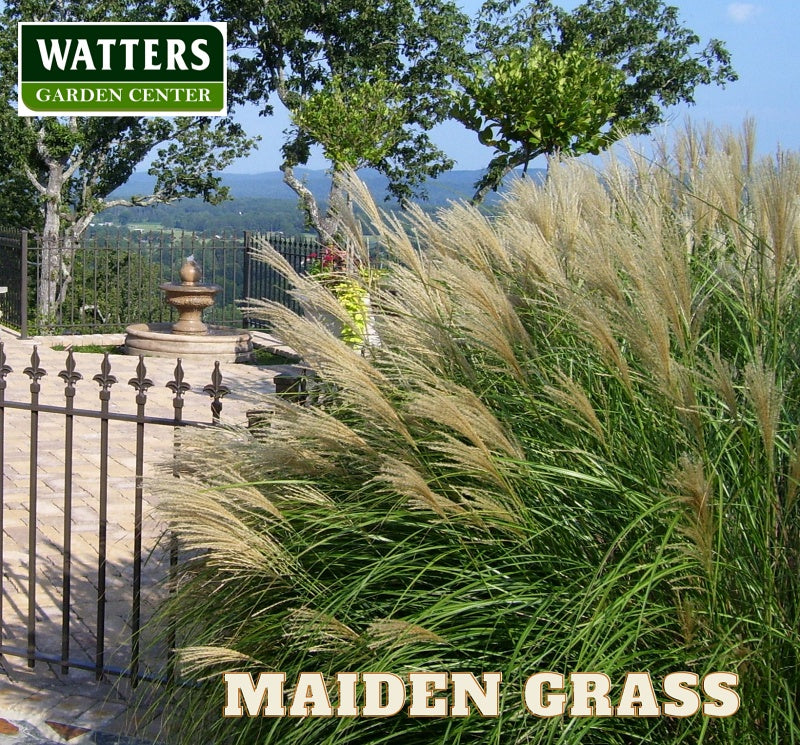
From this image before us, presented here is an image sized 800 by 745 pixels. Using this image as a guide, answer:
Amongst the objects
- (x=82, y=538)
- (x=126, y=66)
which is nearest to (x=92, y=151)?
(x=126, y=66)

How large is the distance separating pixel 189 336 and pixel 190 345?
21cm

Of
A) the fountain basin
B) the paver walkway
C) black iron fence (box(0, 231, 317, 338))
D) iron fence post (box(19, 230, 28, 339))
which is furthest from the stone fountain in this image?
the paver walkway

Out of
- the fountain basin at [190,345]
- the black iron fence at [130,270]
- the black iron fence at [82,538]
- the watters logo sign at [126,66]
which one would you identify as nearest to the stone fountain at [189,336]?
the fountain basin at [190,345]

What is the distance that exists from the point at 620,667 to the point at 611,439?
1.72 ft

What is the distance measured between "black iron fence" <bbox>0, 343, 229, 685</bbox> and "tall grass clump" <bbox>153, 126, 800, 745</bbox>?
1.75 feet

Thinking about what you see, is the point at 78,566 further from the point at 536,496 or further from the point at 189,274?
the point at 189,274

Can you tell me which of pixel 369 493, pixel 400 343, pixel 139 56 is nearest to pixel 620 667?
pixel 369 493

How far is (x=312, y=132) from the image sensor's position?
49.3 feet

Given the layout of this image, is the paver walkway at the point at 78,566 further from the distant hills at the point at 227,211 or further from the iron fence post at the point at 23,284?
the distant hills at the point at 227,211

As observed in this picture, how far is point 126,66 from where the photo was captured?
677 inches

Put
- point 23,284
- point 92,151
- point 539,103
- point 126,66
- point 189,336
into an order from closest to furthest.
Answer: point 539,103
point 189,336
point 23,284
point 126,66
point 92,151

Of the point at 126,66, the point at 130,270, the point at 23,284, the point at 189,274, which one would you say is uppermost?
the point at 126,66

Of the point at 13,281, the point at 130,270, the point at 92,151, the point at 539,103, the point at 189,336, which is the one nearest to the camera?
the point at 539,103

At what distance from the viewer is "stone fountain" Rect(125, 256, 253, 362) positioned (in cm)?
1398
